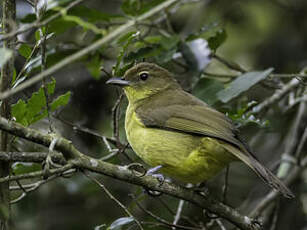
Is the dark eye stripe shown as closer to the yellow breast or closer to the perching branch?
the yellow breast

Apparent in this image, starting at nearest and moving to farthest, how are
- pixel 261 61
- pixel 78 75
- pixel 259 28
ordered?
pixel 78 75 < pixel 261 61 < pixel 259 28

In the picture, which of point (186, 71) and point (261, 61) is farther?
point (261, 61)

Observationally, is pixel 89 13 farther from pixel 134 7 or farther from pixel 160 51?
pixel 160 51

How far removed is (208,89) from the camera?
437cm

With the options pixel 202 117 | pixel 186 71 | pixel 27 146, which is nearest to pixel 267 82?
pixel 186 71

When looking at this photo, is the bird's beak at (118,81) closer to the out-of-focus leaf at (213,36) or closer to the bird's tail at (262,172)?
the out-of-focus leaf at (213,36)

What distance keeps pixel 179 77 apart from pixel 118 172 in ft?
7.18

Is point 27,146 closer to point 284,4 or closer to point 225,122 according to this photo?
point 225,122

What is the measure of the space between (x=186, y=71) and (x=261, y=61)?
2375 millimetres

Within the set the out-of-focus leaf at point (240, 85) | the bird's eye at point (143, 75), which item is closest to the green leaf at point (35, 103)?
the out-of-focus leaf at point (240, 85)

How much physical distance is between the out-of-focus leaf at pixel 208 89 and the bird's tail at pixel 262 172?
0.62 m

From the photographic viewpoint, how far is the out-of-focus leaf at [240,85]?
4031 millimetres

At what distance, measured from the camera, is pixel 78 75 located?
6.09 metres

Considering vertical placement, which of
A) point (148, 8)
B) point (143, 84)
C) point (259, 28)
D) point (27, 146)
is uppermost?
point (259, 28)
